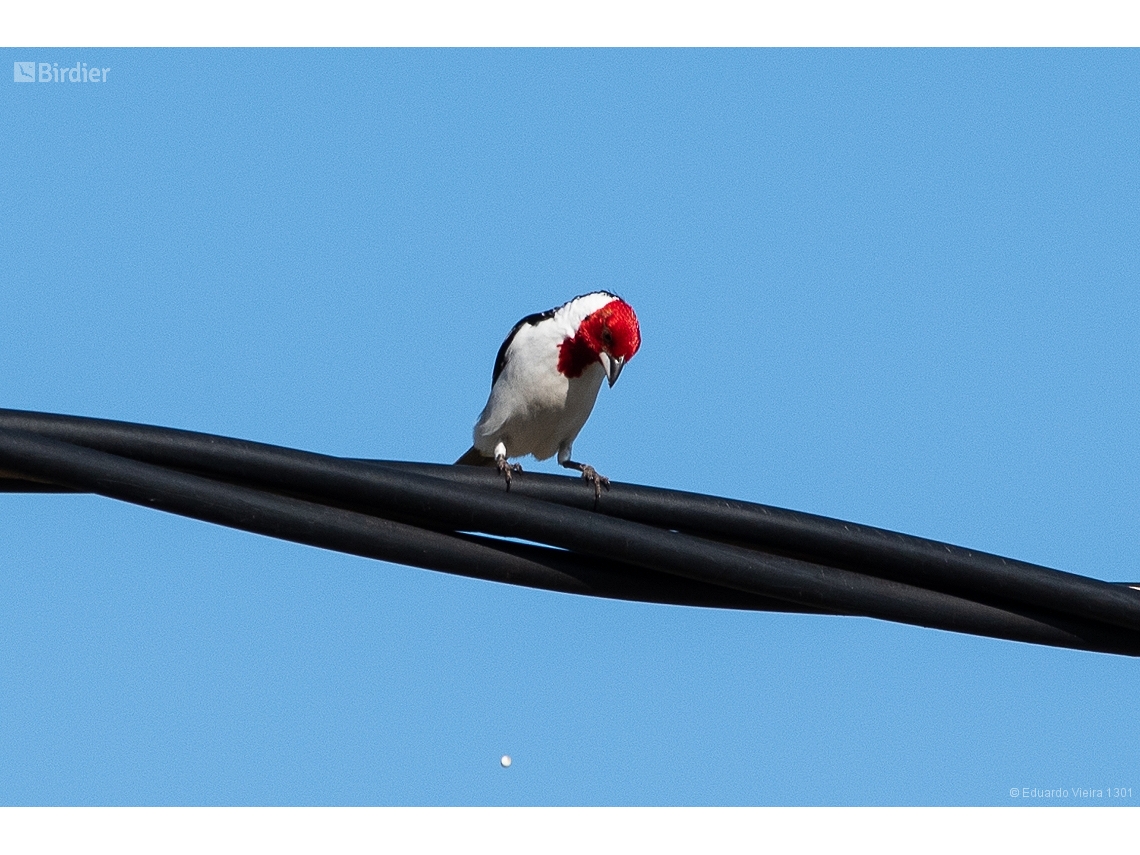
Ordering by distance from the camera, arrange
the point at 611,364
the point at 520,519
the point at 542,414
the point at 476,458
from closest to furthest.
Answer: the point at 520,519, the point at 611,364, the point at 542,414, the point at 476,458

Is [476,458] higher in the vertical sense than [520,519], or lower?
higher

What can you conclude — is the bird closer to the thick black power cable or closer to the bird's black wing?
the bird's black wing

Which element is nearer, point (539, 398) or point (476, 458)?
point (539, 398)

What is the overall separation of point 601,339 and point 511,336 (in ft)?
3.07

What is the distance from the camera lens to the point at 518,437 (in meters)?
8.46

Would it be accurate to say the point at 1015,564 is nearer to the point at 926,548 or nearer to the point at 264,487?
the point at 926,548

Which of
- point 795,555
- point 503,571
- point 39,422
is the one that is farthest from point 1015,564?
point 39,422

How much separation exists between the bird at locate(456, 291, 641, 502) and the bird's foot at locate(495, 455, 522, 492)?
0.10 ft

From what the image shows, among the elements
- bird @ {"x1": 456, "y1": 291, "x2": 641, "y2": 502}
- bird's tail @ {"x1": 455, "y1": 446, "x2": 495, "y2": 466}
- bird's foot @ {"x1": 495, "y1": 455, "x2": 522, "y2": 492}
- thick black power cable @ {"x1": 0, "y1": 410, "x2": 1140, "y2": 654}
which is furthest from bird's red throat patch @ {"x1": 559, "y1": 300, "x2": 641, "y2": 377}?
thick black power cable @ {"x1": 0, "y1": 410, "x2": 1140, "y2": 654}

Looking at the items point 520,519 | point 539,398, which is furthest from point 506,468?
point 520,519

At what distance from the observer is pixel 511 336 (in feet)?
29.2

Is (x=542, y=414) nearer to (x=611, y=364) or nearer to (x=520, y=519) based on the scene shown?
(x=611, y=364)

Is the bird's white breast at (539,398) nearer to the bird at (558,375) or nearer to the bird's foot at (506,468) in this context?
the bird at (558,375)

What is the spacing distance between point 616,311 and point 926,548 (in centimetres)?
401
